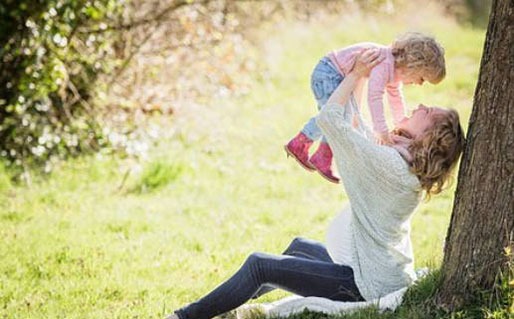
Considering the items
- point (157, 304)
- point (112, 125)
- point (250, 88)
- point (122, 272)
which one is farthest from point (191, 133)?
point (157, 304)

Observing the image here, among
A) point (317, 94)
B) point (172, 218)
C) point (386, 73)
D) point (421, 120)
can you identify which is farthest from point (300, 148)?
point (172, 218)

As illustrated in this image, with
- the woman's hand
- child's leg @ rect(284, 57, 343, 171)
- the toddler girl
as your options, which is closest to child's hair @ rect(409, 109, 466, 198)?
the toddler girl

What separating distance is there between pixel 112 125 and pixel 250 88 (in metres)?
2.62

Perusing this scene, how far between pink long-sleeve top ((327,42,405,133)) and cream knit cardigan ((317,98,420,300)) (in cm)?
14

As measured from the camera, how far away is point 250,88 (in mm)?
10195

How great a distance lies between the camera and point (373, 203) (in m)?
4.05

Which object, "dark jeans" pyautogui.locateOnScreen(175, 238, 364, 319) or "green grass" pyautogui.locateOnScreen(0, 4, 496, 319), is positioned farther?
"green grass" pyautogui.locateOnScreen(0, 4, 496, 319)

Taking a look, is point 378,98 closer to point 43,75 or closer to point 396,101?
point 396,101

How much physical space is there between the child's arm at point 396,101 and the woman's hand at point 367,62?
0.20 metres

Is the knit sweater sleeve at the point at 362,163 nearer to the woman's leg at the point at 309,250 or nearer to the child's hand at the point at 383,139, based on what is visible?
the child's hand at the point at 383,139

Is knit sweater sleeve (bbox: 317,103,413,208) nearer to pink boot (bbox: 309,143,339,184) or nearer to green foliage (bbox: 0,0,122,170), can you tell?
pink boot (bbox: 309,143,339,184)

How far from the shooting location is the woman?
3982mm

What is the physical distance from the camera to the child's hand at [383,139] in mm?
4164

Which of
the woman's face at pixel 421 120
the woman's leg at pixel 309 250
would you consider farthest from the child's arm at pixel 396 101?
the woman's leg at pixel 309 250
